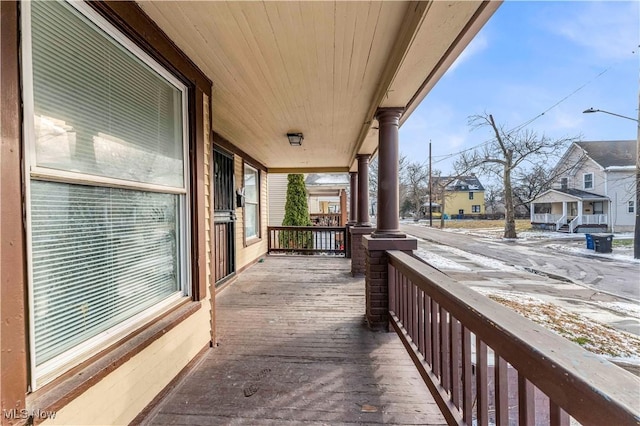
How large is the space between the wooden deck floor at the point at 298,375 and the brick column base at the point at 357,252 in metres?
1.53

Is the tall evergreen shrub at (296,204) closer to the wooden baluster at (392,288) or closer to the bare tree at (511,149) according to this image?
the wooden baluster at (392,288)

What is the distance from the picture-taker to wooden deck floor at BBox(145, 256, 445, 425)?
5.34 ft

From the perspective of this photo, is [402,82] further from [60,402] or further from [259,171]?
[259,171]

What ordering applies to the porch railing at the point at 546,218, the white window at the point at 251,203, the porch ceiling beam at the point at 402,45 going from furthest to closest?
the porch railing at the point at 546,218 → the white window at the point at 251,203 → the porch ceiling beam at the point at 402,45

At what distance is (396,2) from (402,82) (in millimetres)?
717

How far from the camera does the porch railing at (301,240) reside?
24.4ft

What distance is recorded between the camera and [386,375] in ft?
6.59

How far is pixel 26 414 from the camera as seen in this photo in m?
0.96

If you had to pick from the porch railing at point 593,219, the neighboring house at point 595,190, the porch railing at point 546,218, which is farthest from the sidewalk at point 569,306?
the porch railing at point 546,218

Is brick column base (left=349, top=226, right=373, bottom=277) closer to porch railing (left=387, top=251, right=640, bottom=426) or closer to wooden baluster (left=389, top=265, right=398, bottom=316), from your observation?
wooden baluster (left=389, top=265, right=398, bottom=316)

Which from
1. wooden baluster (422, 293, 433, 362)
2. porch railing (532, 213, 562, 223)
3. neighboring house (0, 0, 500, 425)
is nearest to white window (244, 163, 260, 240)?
neighboring house (0, 0, 500, 425)

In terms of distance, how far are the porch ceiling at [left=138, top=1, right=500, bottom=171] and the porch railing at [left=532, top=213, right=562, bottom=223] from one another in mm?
21737

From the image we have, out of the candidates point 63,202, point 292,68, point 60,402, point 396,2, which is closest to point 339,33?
point 396,2

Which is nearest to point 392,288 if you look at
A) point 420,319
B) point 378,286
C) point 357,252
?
point 378,286
